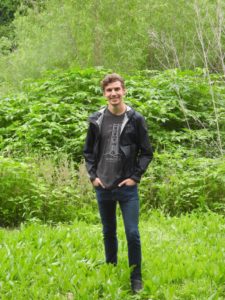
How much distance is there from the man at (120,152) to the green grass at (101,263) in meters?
0.46

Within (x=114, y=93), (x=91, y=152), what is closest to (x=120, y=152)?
(x=91, y=152)

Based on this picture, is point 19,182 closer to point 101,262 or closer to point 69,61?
point 101,262

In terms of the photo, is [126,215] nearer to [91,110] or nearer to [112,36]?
[91,110]

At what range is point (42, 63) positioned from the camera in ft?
52.4

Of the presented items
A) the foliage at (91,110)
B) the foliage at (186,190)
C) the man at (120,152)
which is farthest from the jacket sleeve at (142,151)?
the foliage at (91,110)

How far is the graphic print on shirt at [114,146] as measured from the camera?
3850 mm

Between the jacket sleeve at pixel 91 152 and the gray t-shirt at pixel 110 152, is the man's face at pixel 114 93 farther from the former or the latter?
the jacket sleeve at pixel 91 152

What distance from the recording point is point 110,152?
12.7 ft

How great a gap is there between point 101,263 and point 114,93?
1.76m

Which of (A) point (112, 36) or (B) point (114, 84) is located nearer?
(B) point (114, 84)

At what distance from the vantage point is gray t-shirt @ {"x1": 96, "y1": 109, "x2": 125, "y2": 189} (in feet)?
12.6

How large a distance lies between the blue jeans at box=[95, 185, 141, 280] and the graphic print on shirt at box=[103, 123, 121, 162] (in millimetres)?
258

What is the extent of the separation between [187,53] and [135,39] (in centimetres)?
183

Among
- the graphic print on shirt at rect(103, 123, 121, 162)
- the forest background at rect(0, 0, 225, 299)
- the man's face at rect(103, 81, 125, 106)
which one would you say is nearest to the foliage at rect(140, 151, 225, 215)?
the forest background at rect(0, 0, 225, 299)
